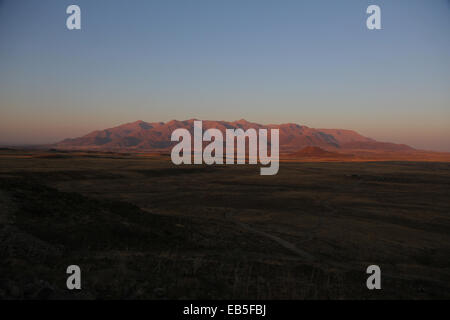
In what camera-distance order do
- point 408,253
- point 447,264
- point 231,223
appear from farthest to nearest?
point 231,223
point 408,253
point 447,264

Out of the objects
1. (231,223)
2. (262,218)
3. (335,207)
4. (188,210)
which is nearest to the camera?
(231,223)

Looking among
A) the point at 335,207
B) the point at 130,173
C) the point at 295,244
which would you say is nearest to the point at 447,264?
the point at 295,244

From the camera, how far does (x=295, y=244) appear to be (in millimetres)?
16234

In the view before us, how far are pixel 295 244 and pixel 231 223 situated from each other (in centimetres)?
581

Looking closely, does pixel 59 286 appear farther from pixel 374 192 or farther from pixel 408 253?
pixel 374 192

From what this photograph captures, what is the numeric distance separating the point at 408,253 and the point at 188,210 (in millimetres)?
16025

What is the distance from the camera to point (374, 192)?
37.6 metres

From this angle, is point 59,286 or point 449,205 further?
point 449,205

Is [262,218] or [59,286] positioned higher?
[59,286]
